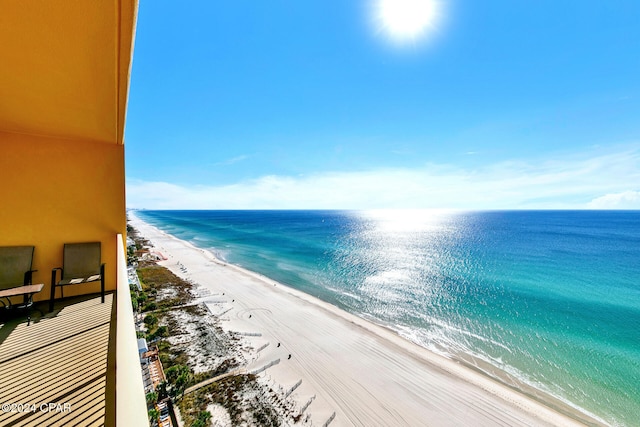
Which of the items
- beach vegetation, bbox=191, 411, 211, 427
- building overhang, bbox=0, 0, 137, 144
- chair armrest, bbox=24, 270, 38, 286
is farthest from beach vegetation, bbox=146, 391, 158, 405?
building overhang, bbox=0, 0, 137, 144

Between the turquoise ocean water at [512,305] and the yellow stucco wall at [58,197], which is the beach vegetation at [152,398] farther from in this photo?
the turquoise ocean water at [512,305]

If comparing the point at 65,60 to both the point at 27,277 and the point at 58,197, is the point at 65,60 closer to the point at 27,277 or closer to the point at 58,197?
the point at 58,197

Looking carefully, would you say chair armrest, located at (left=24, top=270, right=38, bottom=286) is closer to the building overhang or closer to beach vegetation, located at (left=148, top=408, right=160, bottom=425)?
the building overhang

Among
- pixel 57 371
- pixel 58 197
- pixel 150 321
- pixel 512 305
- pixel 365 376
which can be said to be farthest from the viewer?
pixel 512 305

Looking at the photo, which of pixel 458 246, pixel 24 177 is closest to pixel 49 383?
pixel 24 177

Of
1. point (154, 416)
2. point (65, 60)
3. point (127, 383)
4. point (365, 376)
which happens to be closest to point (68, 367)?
point (127, 383)

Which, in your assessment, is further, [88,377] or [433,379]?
[433,379]

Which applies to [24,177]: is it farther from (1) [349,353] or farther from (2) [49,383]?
(1) [349,353]

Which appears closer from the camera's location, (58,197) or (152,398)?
(58,197)
